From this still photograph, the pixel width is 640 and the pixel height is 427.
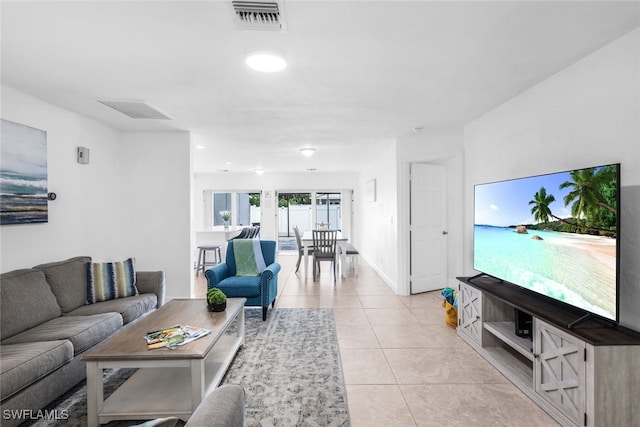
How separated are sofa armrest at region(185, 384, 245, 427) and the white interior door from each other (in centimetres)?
424

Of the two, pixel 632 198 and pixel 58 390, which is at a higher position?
pixel 632 198

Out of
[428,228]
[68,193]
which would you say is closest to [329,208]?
[428,228]

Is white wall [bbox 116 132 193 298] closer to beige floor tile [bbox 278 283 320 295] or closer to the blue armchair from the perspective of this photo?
the blue armchair

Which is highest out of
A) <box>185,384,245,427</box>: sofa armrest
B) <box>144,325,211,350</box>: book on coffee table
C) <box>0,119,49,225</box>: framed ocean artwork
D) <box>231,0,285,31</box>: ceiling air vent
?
<box>231,0,285,31</box>: ceiling air vent

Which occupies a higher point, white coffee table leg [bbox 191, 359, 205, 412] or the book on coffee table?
the book on coffee table

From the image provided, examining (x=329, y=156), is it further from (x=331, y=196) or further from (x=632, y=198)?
(x=632, y=198)

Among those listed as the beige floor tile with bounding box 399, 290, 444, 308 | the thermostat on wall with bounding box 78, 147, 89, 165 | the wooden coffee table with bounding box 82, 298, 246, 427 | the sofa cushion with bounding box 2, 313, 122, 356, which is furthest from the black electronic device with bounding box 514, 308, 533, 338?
the thermostat on wall with bounding box 78, 147, 89, 165

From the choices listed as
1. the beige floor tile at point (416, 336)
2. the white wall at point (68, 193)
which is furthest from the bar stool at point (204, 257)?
the beige floor tile at point (416, 336)

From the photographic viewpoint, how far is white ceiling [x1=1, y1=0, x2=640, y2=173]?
1812mm

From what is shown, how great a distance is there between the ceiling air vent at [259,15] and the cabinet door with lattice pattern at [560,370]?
2.47m

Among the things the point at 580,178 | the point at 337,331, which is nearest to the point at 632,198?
the point at 580,178

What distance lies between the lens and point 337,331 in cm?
360

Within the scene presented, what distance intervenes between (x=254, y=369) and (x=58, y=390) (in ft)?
4.37

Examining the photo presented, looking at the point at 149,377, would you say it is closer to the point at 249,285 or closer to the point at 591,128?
the point at 249,285
